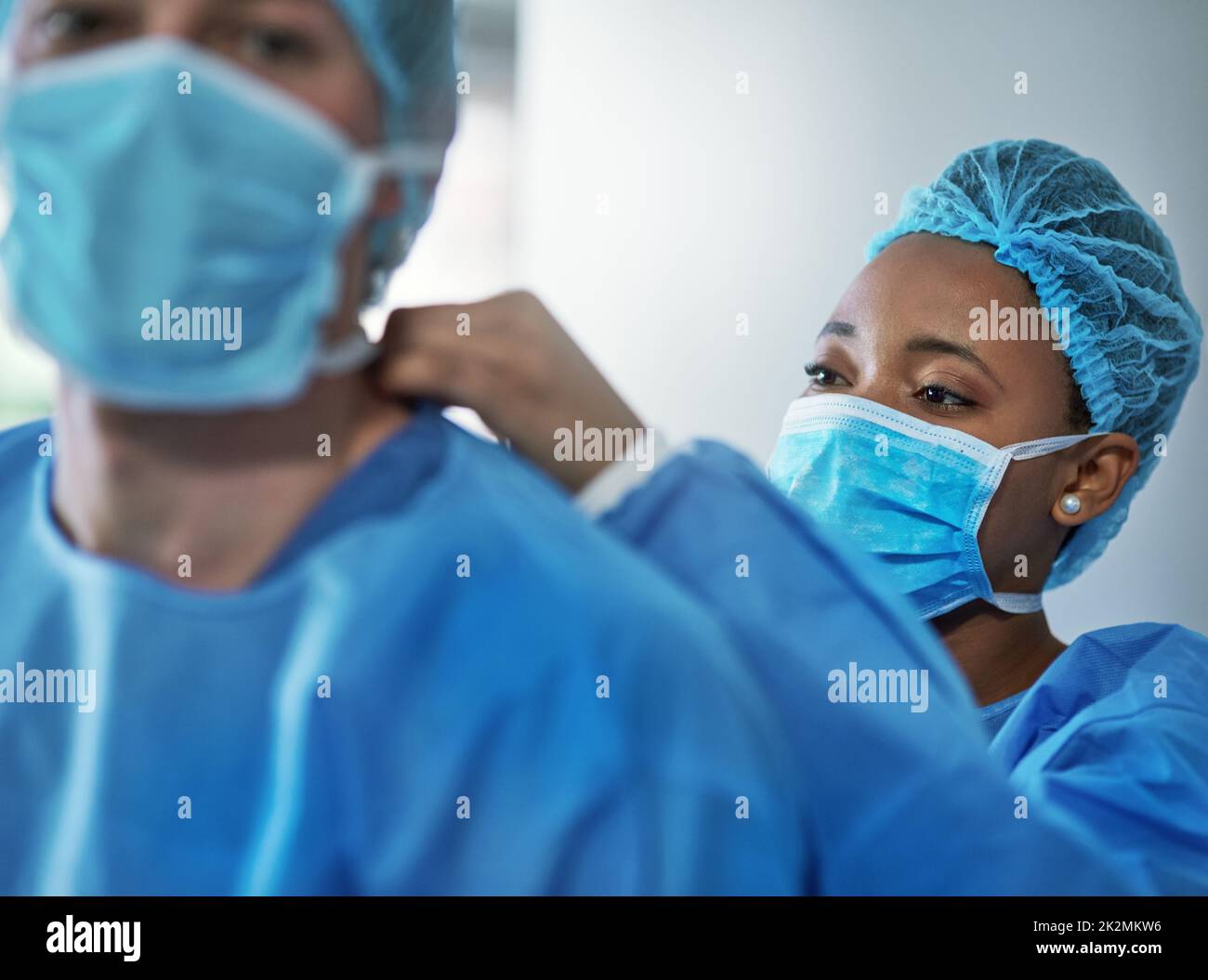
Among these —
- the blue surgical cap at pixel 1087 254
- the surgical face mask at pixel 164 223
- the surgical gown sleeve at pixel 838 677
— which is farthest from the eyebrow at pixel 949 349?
the surgical face mask at pixel 164 223

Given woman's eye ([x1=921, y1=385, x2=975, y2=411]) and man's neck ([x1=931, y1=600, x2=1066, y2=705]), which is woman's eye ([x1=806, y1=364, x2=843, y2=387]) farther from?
man's neck ([x1=931, y1=600, x2=1066, y2=705])

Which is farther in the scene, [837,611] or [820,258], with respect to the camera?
[820,258]

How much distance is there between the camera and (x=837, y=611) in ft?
2.47

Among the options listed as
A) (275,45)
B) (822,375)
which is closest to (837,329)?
(822,375)

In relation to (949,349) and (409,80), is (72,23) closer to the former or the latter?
(409,80)

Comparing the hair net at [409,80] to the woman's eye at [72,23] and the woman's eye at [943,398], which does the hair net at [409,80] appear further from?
the woman's eye at [943,398]

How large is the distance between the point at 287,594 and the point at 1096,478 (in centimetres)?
104

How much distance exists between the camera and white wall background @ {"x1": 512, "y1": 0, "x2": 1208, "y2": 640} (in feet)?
4.14

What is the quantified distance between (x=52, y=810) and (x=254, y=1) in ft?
1.47

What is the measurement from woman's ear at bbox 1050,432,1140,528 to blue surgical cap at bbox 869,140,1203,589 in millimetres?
21

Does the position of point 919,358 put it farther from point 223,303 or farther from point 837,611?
point 223,303

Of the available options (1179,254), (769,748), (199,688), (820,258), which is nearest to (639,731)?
(769,748)

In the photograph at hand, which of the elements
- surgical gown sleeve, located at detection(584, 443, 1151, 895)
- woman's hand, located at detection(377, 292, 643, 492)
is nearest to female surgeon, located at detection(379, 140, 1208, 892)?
surgical gown sleeve, located at detection(584, 443, 1151, 895)
